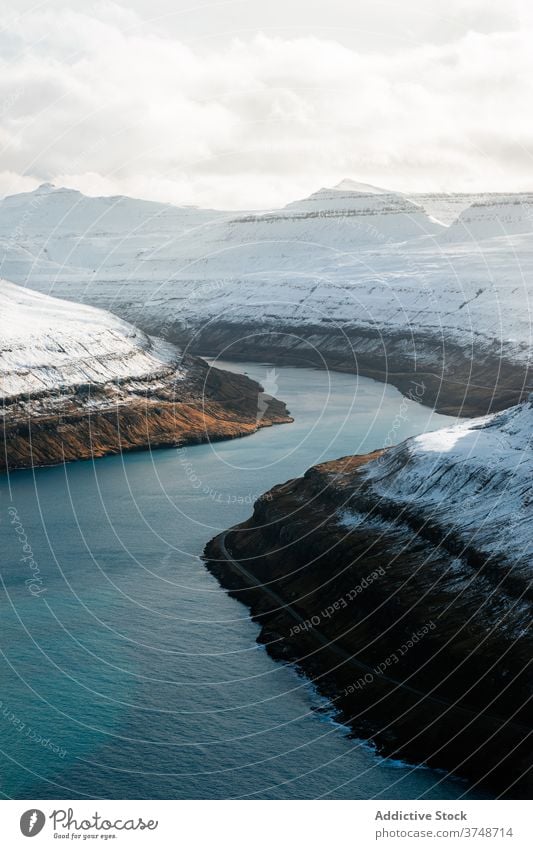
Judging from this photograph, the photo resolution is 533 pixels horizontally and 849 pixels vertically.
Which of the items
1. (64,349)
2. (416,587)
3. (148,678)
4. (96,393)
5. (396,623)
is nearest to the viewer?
(148,678)

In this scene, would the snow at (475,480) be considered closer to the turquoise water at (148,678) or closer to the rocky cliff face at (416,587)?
the rocky cliff face at (416,587)

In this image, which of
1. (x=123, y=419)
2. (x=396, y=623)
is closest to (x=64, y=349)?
(x=123, y=419)

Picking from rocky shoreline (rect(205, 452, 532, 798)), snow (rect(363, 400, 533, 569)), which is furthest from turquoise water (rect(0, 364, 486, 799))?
snow (rect(363, 400, 533, 569))

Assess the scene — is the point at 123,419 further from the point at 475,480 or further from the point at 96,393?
the point at 475,480

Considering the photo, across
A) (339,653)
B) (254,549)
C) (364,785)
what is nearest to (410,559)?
(339,653)

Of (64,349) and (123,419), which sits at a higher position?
(64,349)

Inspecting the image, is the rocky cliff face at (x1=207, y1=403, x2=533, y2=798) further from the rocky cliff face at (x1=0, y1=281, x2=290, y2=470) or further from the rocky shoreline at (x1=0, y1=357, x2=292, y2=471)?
the rocky cliff face at (x1=0, y1=281, x2=290, y2=470)
